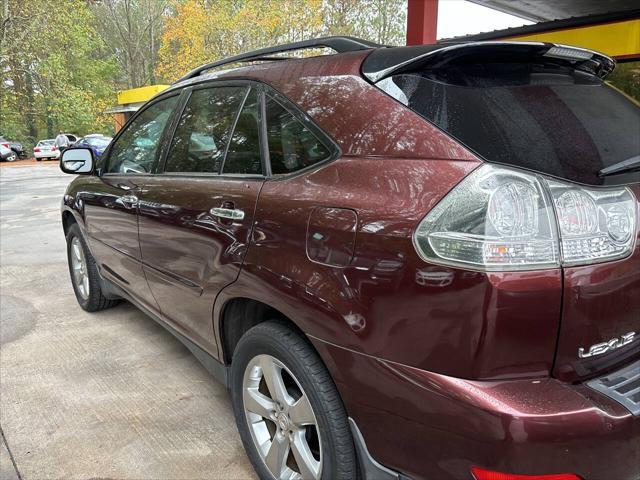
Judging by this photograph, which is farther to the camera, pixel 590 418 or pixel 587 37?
pixel 587 37

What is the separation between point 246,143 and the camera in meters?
2.16

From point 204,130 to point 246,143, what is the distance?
1.53ft

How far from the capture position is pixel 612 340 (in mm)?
1401

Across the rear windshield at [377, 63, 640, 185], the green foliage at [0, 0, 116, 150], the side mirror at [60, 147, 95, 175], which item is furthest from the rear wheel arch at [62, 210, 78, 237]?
the green foliage at [0, 0, 116, 150]

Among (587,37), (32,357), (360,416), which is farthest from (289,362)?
(587,37)

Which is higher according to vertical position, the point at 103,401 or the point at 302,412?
the point at 302,412

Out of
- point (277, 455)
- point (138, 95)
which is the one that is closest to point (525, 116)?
point (277, 455)

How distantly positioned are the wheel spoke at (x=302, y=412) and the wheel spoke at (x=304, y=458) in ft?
0.23

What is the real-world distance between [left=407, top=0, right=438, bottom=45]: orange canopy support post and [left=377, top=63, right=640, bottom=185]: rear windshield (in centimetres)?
721

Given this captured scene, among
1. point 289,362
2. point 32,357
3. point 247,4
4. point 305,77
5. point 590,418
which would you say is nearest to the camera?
point 590,418

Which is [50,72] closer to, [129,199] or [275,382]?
[129,199]

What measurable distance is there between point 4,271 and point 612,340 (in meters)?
6.10

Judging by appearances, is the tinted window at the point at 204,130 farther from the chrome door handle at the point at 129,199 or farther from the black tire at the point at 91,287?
the black tire at the point at 91,287

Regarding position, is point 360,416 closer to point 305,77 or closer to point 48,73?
point 305,77
